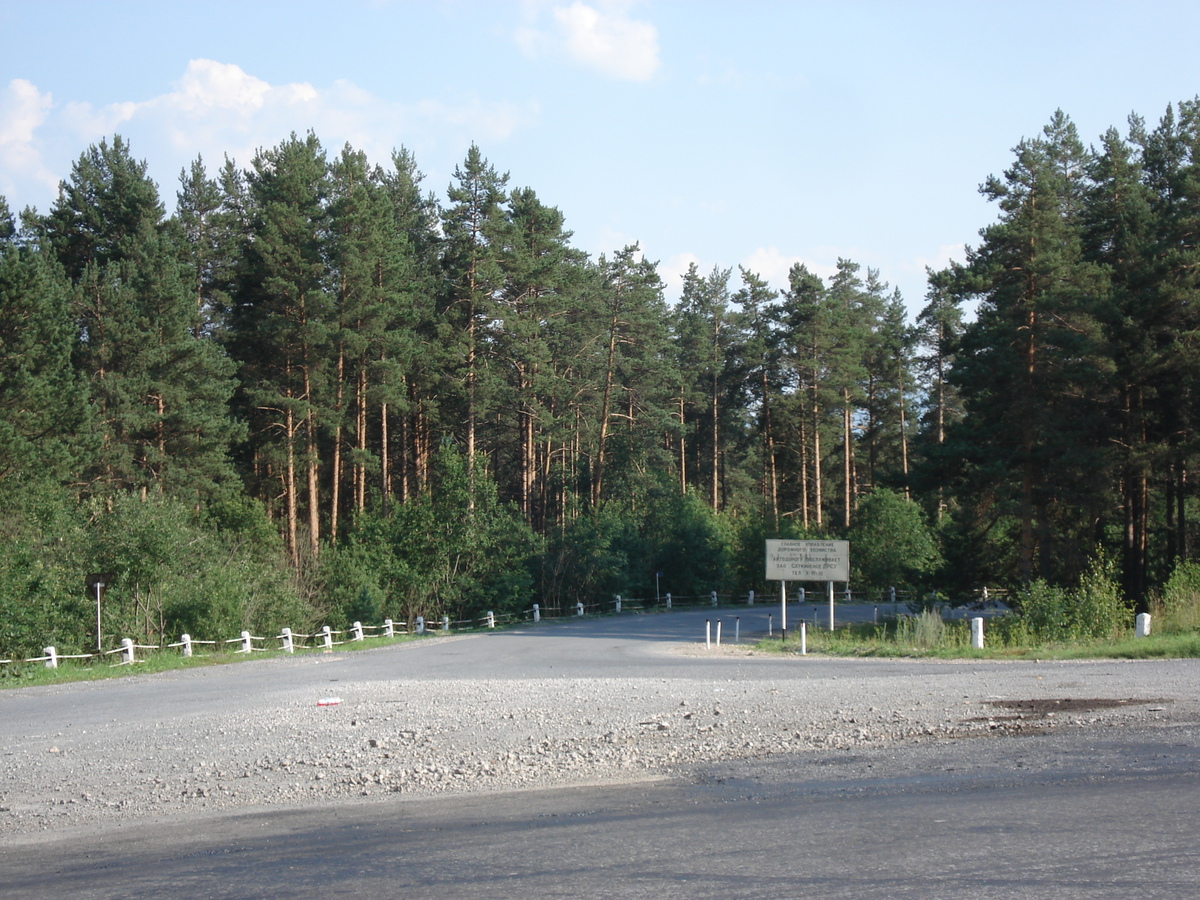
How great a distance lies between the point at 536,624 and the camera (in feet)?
145

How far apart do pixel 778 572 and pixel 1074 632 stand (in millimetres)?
8382

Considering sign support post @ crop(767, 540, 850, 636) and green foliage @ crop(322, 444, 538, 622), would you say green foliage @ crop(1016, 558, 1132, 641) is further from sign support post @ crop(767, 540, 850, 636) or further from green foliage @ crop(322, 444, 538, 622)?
green foliage @ crop(322, 444, 538, 622)

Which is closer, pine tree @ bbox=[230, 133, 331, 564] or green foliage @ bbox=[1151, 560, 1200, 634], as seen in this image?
green foliage @ bbox=[1151, 560, 1200, 634]

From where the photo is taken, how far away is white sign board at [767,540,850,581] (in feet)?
97.9

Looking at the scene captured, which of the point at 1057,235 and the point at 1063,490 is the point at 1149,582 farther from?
the point at 1057,235

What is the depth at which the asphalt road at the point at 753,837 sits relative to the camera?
609 cm

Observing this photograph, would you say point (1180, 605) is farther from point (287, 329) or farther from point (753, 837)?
point (287, 329)

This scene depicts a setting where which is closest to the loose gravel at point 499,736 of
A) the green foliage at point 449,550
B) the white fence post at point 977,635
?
the white fence post at point 977,635

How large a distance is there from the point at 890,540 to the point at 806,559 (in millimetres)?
29515

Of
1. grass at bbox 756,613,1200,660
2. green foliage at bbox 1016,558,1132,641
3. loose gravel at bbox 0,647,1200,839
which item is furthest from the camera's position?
green foliage at bbox 1016,558,1132,641

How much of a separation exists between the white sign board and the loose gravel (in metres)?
13.0

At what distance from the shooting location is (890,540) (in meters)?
57.6

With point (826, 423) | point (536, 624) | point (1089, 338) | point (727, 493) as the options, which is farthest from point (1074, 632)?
point (727, 493)

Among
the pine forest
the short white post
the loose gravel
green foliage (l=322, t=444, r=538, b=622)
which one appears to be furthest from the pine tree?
the short white post
